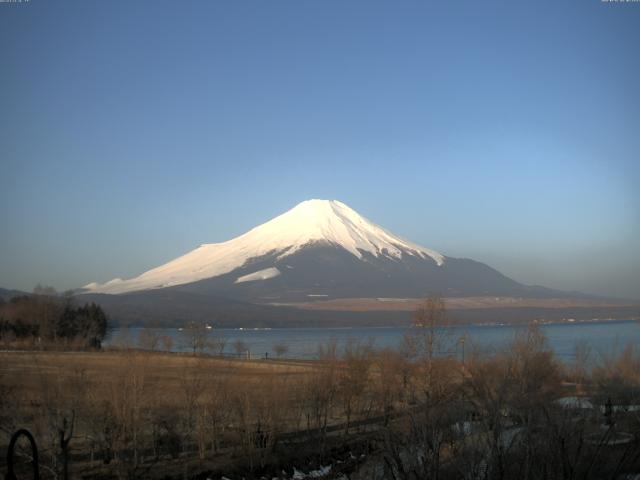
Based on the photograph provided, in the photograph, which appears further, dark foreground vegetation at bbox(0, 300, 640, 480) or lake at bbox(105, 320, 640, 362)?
lake at bbox(105, 320, 640, 362)

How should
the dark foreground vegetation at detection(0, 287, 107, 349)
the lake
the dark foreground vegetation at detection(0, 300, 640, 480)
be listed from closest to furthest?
1. the dark foreground vegetation at detection(0, 300, 640, 480)
2. the lake
3. the dark foreground vegetation at detection(0, 287, 107, 349)

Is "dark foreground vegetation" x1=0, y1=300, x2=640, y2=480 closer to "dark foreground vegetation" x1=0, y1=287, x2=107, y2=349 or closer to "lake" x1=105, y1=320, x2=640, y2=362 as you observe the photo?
"lake" x1=105, y1=320, x2=640, y2=362

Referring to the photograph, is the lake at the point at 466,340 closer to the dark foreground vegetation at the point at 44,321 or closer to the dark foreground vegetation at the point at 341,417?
the dark foreground vegetation at the point at 341,417

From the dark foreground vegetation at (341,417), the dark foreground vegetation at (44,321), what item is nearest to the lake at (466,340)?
the dark foreground vegetation at (341,417)

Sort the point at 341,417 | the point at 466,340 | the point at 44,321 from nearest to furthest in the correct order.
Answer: the point at 341,417
the point at 466,340
the point at 44,321

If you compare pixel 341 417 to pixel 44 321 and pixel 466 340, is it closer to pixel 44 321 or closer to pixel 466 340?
pixel 466 340

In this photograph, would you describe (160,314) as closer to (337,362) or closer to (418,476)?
(337,362)

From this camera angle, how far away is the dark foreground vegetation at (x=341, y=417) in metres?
9.02

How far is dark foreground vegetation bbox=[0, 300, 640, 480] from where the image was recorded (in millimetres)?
9016

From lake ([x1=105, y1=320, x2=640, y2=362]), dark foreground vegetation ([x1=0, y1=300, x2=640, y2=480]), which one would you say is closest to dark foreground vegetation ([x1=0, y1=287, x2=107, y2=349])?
lake ([x1=105, y1=320, x2=640, y2=362])

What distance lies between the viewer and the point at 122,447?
17250mm

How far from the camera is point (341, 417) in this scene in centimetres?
2783

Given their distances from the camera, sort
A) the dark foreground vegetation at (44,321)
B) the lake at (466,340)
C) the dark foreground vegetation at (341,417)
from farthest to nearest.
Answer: the dark foreground vegetation at (44,321), the lake at (466,340), the dark foreground vegetation at (341,417)

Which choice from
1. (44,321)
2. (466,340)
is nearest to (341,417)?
(466,340)
